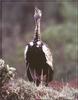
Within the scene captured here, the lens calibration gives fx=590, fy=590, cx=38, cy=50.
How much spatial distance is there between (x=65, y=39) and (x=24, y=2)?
6.14m

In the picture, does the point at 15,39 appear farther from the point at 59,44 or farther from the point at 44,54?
the point at 44,54

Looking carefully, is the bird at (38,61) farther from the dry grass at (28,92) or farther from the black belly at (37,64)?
the dry grass at (28,92)

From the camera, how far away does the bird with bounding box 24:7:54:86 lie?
10.3 meters

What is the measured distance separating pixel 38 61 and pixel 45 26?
1574 centimetres

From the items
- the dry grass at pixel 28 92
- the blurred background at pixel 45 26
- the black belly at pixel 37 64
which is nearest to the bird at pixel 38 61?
the black belly at pixel 37 64

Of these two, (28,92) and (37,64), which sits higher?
(37,64)

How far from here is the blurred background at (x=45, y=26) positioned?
21.4m

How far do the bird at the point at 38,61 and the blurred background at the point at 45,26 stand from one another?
31.5 feet

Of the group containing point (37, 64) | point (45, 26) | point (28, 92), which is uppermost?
point (37, 64)

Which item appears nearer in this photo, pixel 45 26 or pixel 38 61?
pixel 38 61

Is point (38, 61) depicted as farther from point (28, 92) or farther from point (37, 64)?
point (28, 92)

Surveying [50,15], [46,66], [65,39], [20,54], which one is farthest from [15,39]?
[46,66]

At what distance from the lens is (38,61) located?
34.3ft

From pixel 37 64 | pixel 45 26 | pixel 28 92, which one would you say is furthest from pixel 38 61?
pixel 45 26
